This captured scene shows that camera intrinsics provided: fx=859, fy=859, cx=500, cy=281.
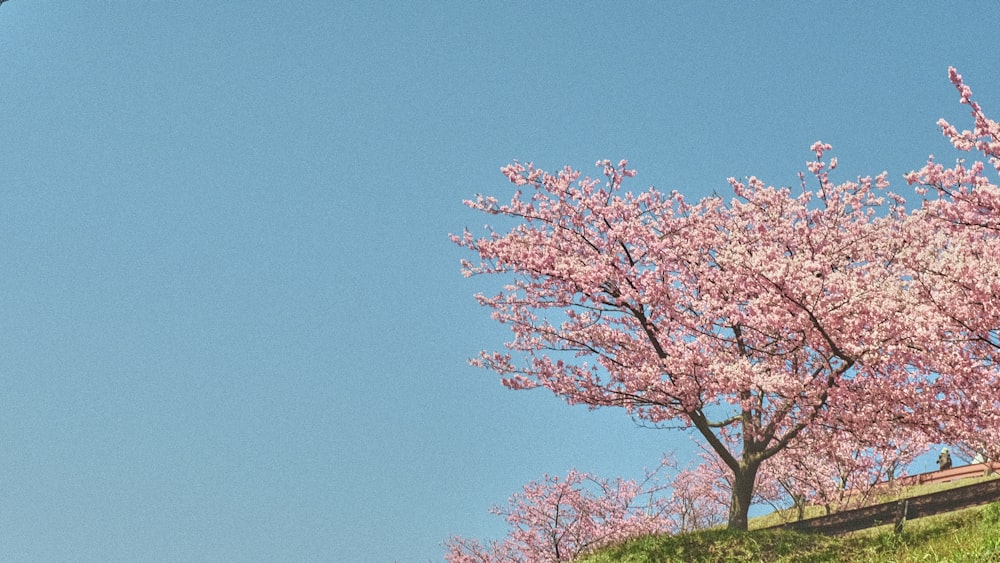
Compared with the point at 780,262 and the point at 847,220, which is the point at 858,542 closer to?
the point at 780,262

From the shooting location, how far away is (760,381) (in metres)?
15.5

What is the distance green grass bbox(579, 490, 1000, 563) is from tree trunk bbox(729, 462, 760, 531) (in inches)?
49.6

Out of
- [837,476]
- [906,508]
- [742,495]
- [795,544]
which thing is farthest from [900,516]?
[837,476]

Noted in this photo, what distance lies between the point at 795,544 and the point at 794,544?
0.14 ft

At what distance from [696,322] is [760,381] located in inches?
84.5

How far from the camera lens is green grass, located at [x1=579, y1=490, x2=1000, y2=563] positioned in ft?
46.3

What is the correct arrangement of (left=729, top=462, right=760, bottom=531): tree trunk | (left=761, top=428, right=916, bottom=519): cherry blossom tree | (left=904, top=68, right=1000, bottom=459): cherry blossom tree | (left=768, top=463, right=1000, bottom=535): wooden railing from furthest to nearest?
1. (left=761, top=428, right=916, bottom=519): cherry blossom tree
2. (left=729, top=462, right=760, bottom=531): tree trunk
3. (left=768, top=463, right=1000, bottom=535): wooden railing
4. (left=904, top=68, right=1000, bottom=459): cherry blossom tree

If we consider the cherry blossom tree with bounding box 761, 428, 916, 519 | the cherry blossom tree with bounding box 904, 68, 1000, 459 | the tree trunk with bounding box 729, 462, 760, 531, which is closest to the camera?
the cherry blossom tree with bounding box 904, 68, 1000, 459

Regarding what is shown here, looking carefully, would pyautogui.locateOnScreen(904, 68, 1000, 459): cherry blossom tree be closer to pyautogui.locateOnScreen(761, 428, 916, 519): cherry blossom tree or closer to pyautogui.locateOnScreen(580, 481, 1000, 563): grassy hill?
pyautogui.locateOnScreen(580, 481, 1000, 563): grassy hill

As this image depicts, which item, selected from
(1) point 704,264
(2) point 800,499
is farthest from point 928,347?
(2) point 800,499

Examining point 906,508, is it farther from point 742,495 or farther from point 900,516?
point 742,495

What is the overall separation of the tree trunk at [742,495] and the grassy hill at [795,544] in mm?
1224

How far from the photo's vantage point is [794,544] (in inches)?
601

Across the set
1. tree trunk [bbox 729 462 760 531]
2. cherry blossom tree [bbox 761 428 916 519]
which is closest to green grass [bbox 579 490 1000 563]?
tree trunk [bbox 729 462 760 531]
